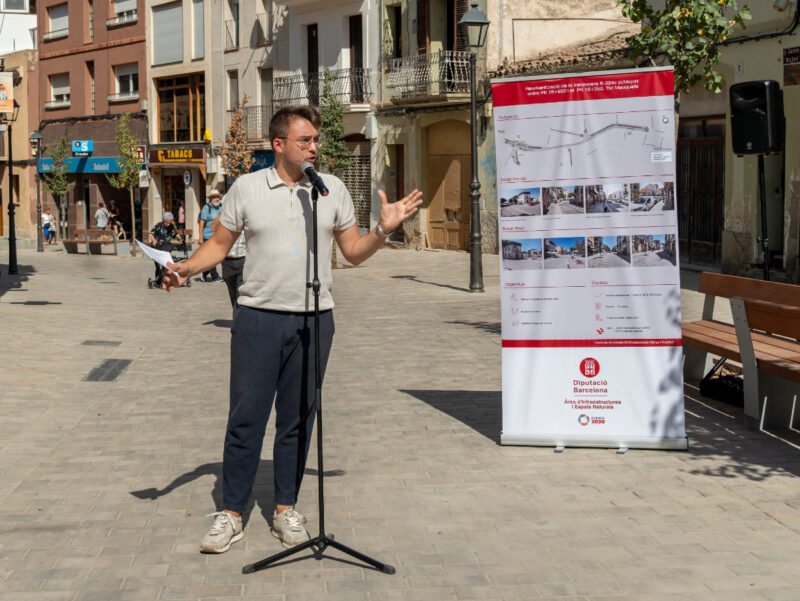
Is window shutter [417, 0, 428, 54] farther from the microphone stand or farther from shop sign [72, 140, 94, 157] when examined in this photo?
the microphone stand

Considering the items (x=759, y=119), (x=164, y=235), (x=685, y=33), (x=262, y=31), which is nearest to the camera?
(x=759, y=119)

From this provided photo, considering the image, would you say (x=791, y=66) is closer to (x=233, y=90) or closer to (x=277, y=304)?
(x=277, y=304)

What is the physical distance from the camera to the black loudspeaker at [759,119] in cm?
1004

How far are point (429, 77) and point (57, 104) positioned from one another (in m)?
23.8

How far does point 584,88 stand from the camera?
22.2 feet

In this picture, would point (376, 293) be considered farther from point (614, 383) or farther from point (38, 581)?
point (38, 581)

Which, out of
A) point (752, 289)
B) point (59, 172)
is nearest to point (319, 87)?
point (59, 172)

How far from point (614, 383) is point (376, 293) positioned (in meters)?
11.8

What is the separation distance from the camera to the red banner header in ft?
22.0

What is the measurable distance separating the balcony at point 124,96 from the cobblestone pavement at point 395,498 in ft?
116

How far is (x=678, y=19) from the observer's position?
34.1 ft

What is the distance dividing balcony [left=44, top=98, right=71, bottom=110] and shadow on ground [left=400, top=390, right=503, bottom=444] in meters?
41.7

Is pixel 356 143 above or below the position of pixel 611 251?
above

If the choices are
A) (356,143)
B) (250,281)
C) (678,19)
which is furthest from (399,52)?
(250,281)
